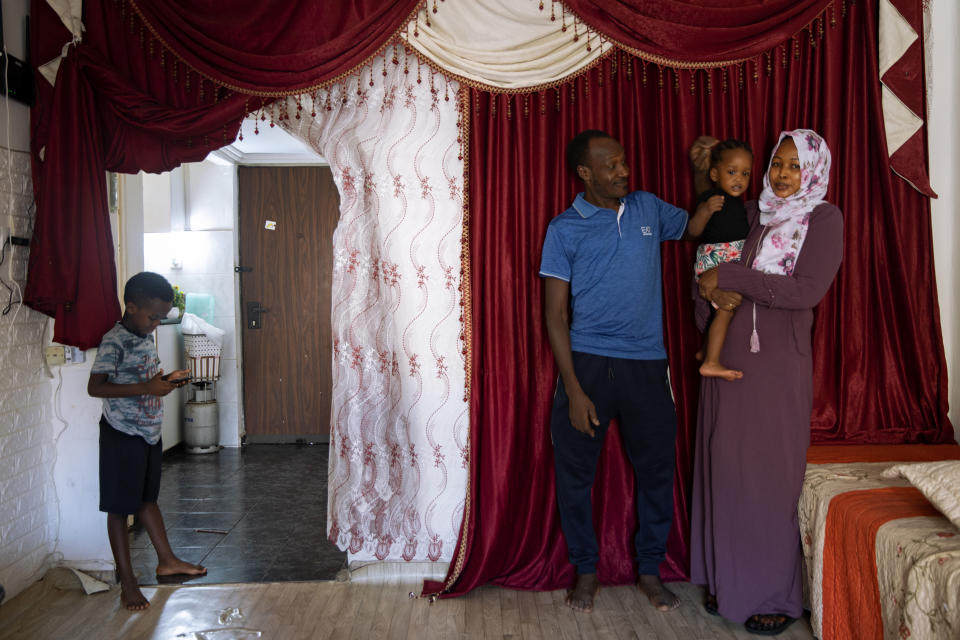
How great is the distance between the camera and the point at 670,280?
2.77 meters

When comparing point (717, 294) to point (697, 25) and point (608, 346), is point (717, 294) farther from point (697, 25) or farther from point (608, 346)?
point (697, 25)

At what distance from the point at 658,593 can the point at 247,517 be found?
2.21m

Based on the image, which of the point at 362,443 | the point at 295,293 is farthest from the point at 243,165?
the point at 362,443

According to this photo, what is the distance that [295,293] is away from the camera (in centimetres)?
558

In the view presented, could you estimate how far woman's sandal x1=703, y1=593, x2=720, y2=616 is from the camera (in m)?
2.52

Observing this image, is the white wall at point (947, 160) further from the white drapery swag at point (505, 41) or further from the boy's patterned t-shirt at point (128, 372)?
the boy's patterned t-shirt at point (128, 372)

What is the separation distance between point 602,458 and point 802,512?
2.40 feet

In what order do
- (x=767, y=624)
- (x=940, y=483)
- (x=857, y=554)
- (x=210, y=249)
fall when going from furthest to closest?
(x=210, y=249), (x=767, y=624), (x=857, y=554), (x=940, y=483)

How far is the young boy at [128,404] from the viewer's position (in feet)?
8.61

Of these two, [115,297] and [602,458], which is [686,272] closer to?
[602,458]

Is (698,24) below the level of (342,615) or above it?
above

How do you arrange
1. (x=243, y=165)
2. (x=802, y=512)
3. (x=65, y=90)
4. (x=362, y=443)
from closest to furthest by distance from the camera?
(x=802, y=512) → (x=65, y=90) → (x=362, y=443) → (x=243, y=165)

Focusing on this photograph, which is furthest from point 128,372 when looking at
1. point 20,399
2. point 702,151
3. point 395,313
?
point 702,151

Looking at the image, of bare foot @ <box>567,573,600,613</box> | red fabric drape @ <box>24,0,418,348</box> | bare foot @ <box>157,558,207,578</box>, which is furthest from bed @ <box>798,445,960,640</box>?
bare foot @ <box>157,558,207,578</box>
